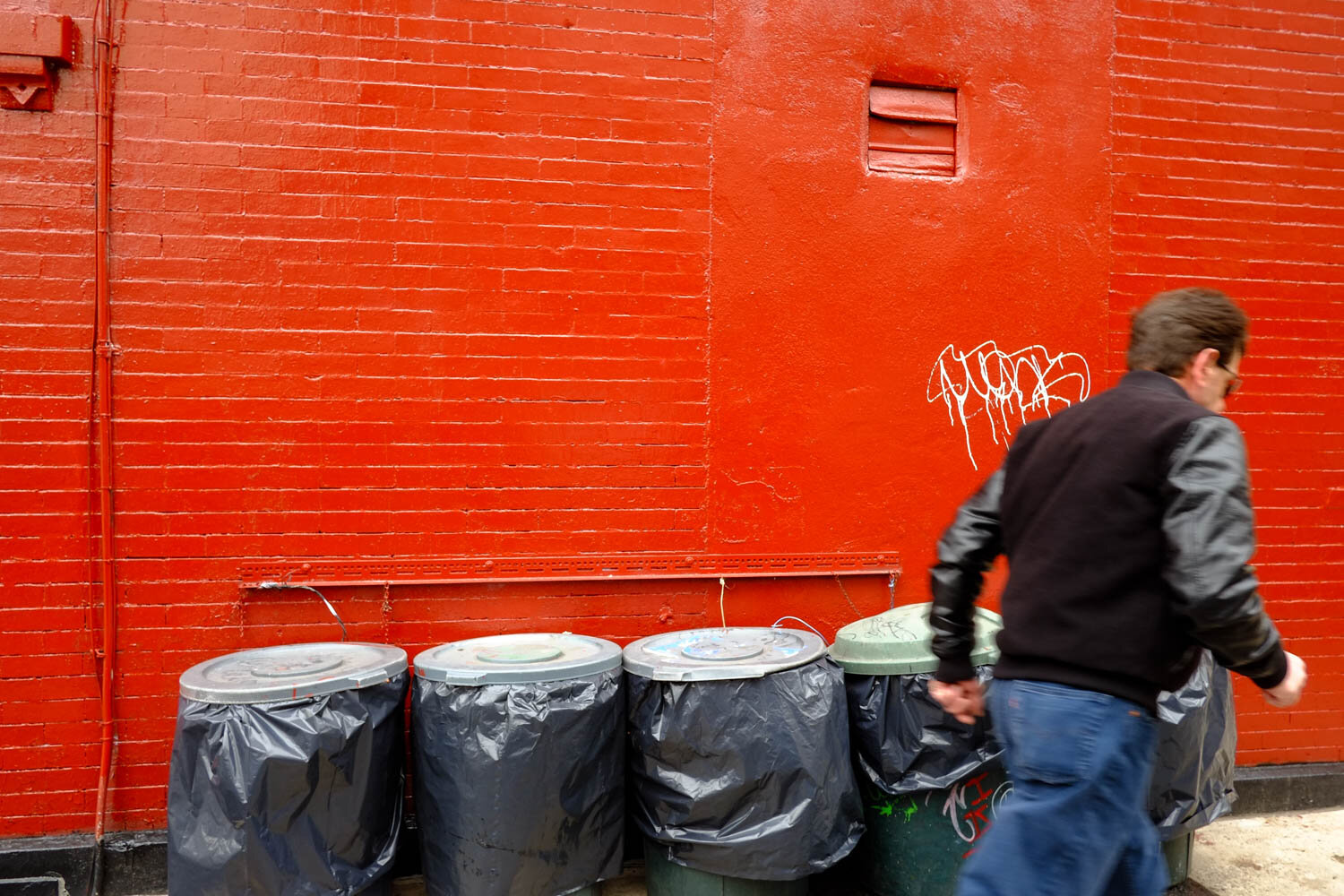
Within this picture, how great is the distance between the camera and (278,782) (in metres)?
2.86

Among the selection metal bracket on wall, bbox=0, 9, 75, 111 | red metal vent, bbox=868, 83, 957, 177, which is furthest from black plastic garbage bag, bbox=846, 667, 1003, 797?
metal bracket on wall, bbox=0, 9, 75, 111

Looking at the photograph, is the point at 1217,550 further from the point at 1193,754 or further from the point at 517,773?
the point at 517,773

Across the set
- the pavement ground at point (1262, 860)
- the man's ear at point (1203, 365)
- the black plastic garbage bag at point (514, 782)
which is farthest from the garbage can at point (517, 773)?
the man's ear at point (1203, 365)

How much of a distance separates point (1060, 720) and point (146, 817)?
3538mm

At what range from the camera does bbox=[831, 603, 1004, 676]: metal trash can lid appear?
319 cm

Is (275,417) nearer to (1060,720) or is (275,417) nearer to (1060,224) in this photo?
(1060,720)

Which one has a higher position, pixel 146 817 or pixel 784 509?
pixel 784 509

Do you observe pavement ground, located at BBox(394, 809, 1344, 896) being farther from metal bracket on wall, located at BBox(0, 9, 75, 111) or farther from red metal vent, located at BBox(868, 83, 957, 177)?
metal bracket on wall, located at BBox(0, 9, 75, 111)

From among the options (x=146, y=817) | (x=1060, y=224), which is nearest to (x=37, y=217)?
(x=146, y=817)

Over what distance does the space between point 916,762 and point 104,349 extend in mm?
3483

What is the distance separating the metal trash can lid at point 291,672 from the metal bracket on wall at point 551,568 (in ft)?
1.04

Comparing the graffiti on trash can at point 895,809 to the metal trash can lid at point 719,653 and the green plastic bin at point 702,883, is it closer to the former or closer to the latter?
the green plastic bin at point 702,883

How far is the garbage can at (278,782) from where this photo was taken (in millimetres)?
2854

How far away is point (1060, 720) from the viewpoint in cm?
192
